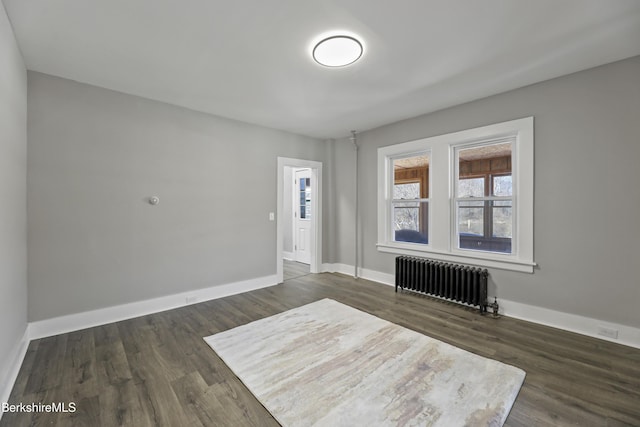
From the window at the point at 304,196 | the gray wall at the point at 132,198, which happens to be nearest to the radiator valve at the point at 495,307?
the gray wall at the point at 132,198

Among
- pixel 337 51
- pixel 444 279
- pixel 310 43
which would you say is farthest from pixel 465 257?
pixel 310 43

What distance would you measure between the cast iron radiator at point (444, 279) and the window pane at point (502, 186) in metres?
0.96

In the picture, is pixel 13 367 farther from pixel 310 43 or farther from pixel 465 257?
pixel 465 257

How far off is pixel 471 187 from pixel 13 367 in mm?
4799

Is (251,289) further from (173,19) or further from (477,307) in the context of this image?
(173,19)

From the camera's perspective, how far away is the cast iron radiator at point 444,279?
338cm

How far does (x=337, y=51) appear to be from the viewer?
91.8 inches

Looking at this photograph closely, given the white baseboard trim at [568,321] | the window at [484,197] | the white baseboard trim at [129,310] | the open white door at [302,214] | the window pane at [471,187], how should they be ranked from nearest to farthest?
1. the white baseboard trim at [568,321]
2. the white baseboard trim at [129,310]
3. the window at [484,197]
4. the window pane at [471,187]
5. the open white door at [302,214]

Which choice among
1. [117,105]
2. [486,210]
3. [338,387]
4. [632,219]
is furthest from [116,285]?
[632,219]

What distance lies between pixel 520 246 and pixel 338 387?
8.58 feet

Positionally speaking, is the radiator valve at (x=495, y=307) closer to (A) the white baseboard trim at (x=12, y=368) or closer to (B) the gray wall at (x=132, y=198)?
(B) the gray wall at (x=132, y=198)

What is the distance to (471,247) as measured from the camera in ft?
12.2

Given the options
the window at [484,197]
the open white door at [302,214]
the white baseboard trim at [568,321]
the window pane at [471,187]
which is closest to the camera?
the white baseboard trim at [568,321]

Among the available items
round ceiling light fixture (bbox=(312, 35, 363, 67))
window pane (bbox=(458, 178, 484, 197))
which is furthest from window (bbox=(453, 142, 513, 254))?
round ceiling light fixture (bbox=(312, 35, 363, 67))
